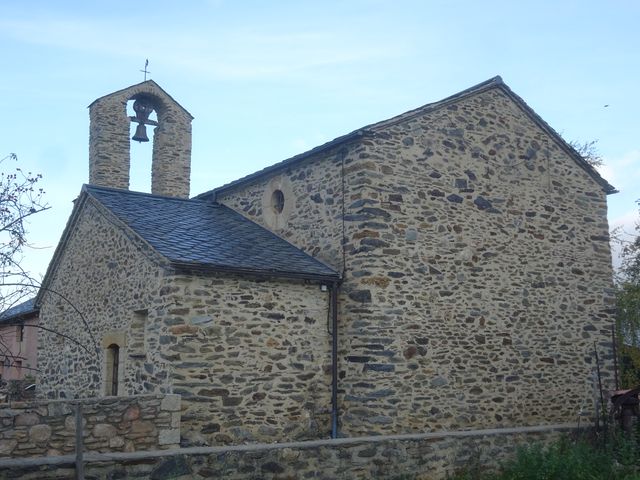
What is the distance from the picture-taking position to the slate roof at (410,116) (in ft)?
40.8

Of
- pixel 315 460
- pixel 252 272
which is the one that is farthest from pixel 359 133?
pixel 315 460

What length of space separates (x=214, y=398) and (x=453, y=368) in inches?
164

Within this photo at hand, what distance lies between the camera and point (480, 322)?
1309cm

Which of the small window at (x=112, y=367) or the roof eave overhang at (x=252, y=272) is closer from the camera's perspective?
the roof eave overhang at (x=252, y=272)

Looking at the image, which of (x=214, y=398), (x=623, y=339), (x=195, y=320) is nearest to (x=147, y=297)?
(x=195, y=320)

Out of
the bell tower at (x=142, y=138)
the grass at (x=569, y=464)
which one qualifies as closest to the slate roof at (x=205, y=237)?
the bell tower at (x=142, y=138)

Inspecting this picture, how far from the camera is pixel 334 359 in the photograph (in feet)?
40.2

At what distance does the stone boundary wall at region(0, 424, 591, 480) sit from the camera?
24.6 ft

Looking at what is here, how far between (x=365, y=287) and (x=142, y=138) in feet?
23.5

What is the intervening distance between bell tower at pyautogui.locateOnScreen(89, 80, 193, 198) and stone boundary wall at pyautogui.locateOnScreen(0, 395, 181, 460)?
Result: 8.41 meters

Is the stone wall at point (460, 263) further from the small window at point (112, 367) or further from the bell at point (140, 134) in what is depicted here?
the small window at point (112, 367)

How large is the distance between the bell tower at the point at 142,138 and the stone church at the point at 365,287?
1.76m

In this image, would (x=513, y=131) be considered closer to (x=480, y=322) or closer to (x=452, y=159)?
(x=452, y=159)

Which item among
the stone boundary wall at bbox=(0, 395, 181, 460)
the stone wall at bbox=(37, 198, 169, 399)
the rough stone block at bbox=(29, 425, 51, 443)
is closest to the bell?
the stone wall at bbox=(37, 198, 169, 399)
